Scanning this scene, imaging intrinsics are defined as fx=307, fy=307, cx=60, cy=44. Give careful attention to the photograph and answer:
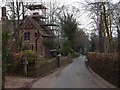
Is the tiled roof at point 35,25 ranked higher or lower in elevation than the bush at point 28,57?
higher

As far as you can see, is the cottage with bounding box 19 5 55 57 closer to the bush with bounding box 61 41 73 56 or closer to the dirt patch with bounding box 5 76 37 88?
the bush with bounding box 61 41 73 56

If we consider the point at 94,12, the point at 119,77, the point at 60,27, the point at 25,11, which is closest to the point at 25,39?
the point at 60,27

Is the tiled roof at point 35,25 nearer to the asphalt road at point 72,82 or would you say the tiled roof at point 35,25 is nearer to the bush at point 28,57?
the bush at point 28,57

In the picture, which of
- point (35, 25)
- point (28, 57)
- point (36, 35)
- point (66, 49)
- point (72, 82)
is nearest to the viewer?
point (72, 82)

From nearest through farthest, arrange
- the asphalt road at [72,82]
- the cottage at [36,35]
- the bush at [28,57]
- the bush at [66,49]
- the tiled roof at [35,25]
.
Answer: the asphalt road at [72,82] < the bush at [28,57] < the tiled roof at [35,25] < the cottage at [36,35] < the bush at [66,49]

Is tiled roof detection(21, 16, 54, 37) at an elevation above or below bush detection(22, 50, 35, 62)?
above

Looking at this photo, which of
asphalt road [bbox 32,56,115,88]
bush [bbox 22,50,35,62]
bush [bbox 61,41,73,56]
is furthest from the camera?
bush [bbox 61,41,73,56]

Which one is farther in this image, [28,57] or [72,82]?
[28,57]

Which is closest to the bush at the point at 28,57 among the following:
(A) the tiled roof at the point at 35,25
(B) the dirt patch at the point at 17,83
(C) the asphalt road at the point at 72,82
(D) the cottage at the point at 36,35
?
(C) the asphalt road at the point at 72,82

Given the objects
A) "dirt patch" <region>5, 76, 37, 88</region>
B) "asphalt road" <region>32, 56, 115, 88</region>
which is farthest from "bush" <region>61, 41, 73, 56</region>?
"dirt patch" <region>5, 76, 37, 88</region>

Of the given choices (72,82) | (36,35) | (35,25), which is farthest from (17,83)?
(36,35)

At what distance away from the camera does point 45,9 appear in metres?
65.1

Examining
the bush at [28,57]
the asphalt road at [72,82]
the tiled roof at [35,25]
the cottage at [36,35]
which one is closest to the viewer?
the asphalt road at [72,82]

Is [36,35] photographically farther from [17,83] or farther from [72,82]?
[17,83]
